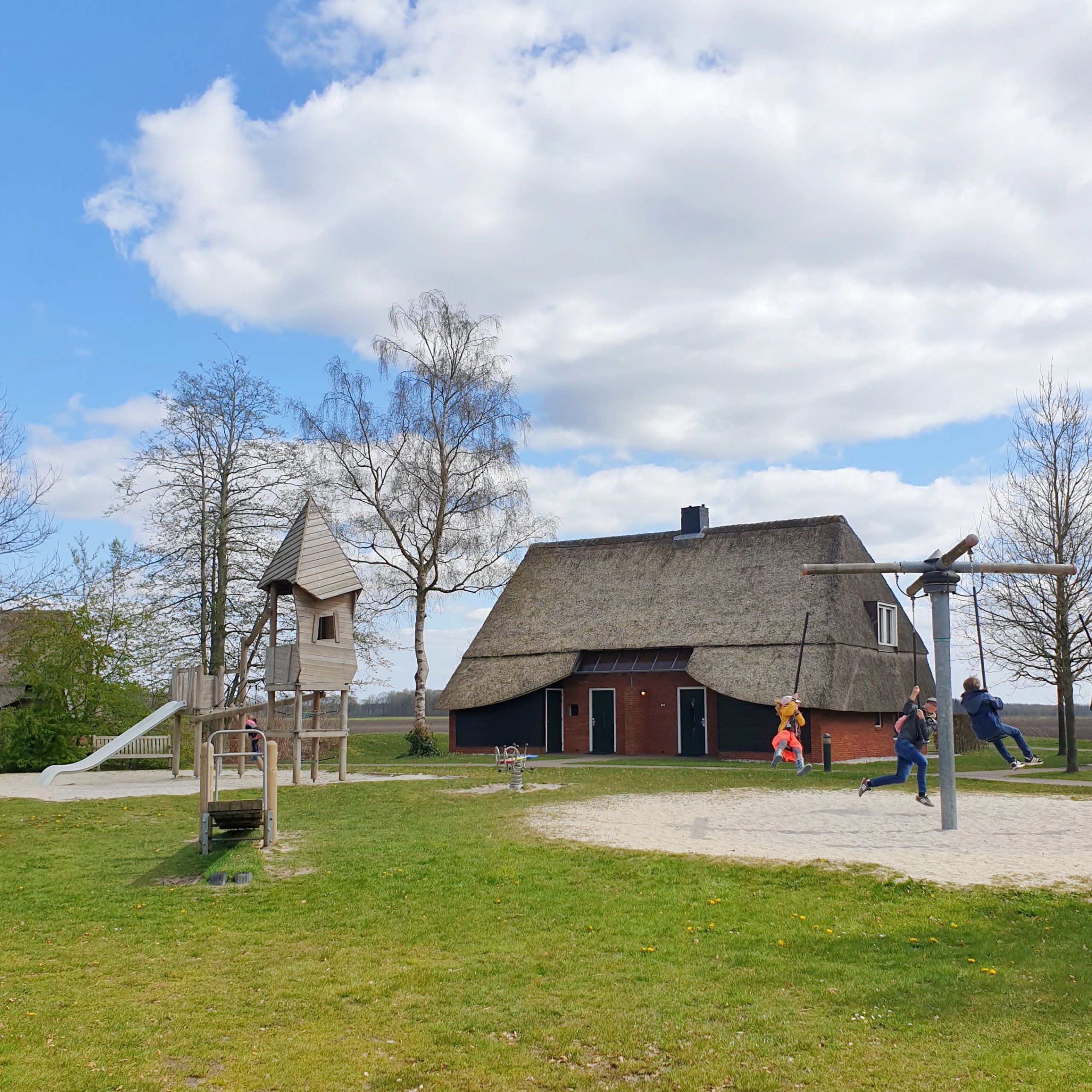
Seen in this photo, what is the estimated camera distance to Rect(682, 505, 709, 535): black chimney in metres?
38.8

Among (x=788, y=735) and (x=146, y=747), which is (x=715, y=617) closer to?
(x=788, y=735)

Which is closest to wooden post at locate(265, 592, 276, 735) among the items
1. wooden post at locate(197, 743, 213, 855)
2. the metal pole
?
wooden post at locate(197, 743, 213, 855)

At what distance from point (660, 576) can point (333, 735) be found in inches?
616

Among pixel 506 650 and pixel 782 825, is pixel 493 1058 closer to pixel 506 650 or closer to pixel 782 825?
pixel 782 825

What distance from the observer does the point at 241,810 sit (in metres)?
13.1

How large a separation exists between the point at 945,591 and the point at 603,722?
21740mm

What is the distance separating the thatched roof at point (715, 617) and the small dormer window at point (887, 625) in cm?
38

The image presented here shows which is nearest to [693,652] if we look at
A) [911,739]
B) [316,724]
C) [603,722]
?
[603,722]

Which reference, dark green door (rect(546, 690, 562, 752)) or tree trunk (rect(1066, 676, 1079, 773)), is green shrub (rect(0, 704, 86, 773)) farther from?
tree trunk (rect(1066, 676, 1079, 773))

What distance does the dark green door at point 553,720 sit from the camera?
1427 inches

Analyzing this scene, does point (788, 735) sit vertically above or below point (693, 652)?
below

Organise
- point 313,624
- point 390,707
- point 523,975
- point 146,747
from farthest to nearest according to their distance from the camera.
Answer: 1. point 390,707
2. point 146,747
3. point 313,624
4. point 523,975

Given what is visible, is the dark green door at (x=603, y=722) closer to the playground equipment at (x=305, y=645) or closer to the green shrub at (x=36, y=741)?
the playground equipment at (x=305, y=645)

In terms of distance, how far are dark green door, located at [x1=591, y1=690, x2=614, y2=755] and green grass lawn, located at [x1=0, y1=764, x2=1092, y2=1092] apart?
22541 mm
